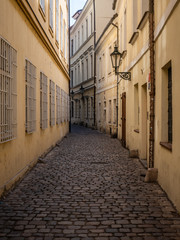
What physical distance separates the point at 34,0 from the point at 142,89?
13.3 ft

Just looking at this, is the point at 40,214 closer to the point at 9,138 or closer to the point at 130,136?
the point at 9,138

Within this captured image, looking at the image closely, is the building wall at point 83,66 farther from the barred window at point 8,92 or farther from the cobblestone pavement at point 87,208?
the barred window at point 8,92

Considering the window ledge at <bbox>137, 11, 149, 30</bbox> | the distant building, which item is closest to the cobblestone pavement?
the window ledge at <bbox>137, 11, 149, 30</bbox>

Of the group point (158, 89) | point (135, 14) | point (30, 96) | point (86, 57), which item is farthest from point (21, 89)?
point (86, 57)

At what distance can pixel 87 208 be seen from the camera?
562cm

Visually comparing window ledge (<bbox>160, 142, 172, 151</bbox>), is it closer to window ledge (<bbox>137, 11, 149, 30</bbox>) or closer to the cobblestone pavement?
the cobblestone pavement

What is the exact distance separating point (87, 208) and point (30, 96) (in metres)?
4.66

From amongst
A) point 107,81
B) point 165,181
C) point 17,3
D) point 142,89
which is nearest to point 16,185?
point 165,181

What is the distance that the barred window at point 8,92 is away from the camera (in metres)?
6.41

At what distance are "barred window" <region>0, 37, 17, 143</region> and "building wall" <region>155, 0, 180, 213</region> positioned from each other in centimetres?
298

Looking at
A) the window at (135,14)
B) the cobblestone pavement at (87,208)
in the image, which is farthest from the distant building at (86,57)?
the cobblestone pavement at (87,208)

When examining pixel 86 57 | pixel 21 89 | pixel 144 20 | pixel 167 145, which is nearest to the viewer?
pixel 167 145

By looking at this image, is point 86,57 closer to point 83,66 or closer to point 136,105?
point 83,66

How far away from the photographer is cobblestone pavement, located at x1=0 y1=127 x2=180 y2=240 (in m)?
4.47
